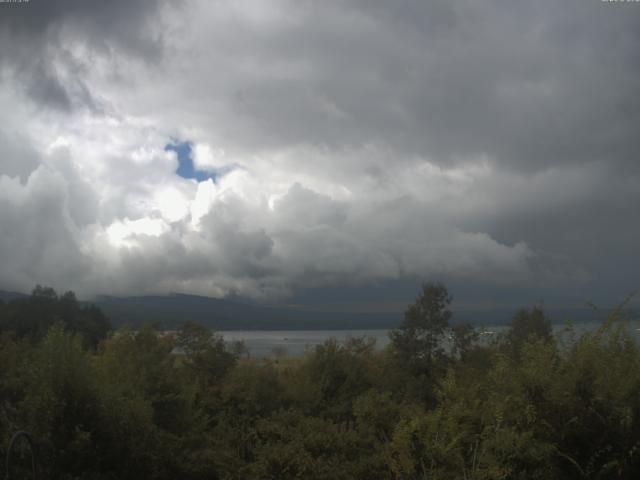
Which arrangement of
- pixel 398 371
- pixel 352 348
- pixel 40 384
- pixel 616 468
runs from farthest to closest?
pixel 352 348 < pixel 398 371 < pixel 40 384 < pixel 616 468

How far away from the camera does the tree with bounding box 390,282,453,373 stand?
3253 centimetres

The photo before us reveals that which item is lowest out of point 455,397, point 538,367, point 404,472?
point 404,472

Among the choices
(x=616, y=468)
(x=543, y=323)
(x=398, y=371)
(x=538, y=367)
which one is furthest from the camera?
(x=398, y=371)

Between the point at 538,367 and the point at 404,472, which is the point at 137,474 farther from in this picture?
the point at 538,367

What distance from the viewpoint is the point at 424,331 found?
3303cm

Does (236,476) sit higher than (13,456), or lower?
lower

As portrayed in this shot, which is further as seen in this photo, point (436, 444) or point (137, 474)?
point (137, 474)

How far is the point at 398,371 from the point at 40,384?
24.0 m

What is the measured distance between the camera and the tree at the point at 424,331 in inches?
1281

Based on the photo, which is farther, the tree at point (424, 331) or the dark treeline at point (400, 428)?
the tree at point (424, 331)

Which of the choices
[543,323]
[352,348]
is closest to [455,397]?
[543,323]

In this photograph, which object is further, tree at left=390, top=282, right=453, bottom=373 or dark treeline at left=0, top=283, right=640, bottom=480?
tree at left=390, top=282, right=453, bottom=373

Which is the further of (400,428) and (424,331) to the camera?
(424,331)

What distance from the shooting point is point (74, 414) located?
10844mm
